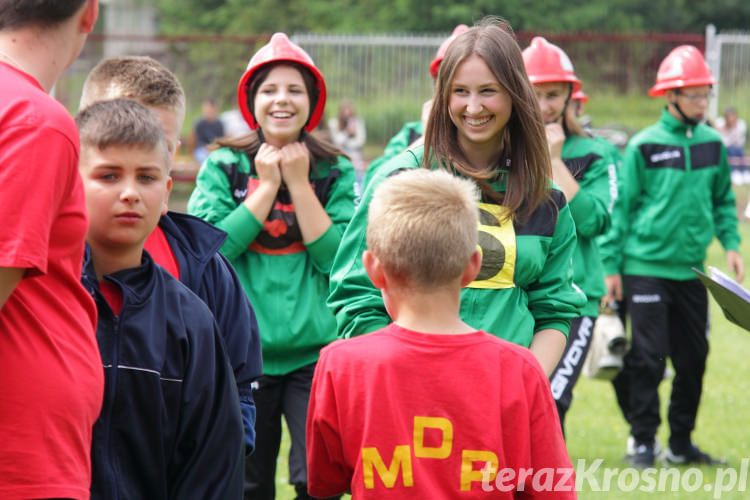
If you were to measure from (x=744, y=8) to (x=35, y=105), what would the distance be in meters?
50.8

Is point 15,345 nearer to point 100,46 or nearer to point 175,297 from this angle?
point 175,297

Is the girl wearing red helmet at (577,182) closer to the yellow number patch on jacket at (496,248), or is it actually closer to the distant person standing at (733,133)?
the yellow number patch on jacket at (496,248)

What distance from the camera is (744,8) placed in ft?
159

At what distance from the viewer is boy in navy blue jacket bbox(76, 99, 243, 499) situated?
2668mm

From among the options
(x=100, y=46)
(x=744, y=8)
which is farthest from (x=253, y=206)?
(x=744, y=8)

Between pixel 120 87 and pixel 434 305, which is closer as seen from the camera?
pixel 434 305

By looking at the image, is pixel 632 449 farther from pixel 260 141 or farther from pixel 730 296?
pixel 730 296

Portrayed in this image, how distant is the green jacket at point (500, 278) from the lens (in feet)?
10.8

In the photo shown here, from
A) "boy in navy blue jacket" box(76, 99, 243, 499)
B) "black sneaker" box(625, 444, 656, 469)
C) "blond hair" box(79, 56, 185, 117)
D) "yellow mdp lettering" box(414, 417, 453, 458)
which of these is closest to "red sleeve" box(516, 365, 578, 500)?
"yellow mdp lettering" box(414, 417, 453, 458)

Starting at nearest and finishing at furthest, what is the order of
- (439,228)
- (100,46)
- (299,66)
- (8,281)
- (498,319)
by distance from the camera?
(8,281)
(439,228)
(498,319)
(299,66)
(100,46)

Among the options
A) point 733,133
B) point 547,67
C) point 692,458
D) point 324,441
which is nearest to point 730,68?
point 733,133

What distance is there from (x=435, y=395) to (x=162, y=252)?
1080mm

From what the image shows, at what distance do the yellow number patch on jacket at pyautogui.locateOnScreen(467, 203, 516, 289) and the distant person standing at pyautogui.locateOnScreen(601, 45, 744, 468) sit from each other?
3.98m

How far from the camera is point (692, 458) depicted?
6961 mm
